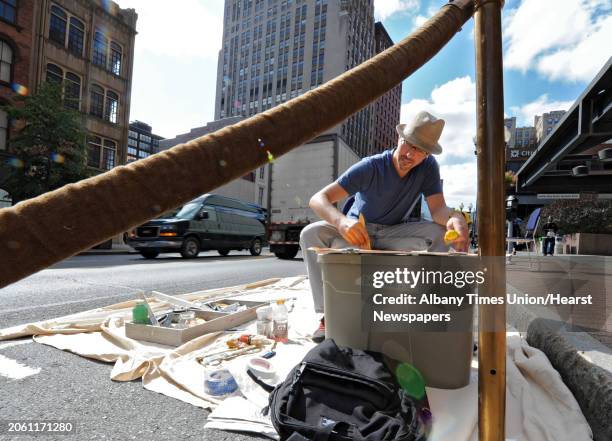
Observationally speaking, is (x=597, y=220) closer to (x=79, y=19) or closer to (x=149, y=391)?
(x=149, y=391)

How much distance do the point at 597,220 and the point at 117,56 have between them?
2768cm

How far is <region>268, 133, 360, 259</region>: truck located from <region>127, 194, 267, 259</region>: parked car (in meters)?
1.40

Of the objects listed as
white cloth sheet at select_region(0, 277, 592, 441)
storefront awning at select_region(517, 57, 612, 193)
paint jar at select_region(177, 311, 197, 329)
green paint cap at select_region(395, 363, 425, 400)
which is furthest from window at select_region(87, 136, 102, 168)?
green paint cap at select_region(395, 363, 425, 400)

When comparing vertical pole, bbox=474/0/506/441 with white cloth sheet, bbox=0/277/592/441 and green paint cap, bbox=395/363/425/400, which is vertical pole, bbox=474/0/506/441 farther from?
green paint cap, bbox=395/363/425/400

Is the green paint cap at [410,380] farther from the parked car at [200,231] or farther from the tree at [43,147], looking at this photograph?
the tree at [43,147]

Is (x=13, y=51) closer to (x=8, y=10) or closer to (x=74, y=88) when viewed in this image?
(x=8, y=10)

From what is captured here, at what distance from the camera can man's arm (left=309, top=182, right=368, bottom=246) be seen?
194 centimetres

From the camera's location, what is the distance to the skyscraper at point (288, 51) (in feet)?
151

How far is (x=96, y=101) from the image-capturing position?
68.2 feet

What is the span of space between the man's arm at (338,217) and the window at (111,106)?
23290mm

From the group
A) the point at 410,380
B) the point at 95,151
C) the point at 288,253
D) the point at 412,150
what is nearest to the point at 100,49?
the point at 95,151

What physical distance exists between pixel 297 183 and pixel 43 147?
1095cm

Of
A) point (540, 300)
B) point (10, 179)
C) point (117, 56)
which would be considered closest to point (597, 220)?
point (540, 300)

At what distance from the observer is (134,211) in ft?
1.34
